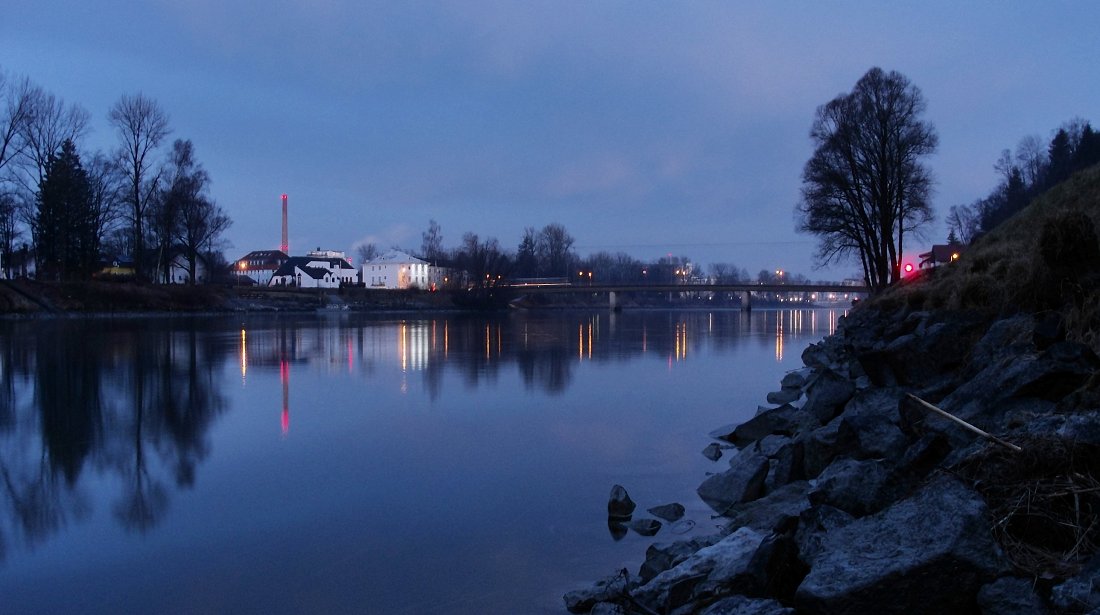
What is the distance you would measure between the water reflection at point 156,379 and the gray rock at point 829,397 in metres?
10.1

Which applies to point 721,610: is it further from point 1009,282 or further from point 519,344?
point 519,344

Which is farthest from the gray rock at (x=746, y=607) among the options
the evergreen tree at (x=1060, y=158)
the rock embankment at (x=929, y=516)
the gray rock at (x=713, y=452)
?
the evergreen tree at (x=1060, y=158)

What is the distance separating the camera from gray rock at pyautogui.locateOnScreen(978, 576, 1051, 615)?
15.3ft

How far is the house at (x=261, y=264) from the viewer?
161600 millimetres

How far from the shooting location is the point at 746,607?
18.7 feet

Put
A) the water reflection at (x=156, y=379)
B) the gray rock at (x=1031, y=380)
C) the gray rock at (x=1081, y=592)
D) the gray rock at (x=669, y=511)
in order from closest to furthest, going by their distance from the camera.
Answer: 1. the gray rock at (x=1081, y=592)
2. the gray rock at (x=1031, y=380)
3. the gray rock at (x=669, y=511)
4. the water reflection at (x=156, y=379)

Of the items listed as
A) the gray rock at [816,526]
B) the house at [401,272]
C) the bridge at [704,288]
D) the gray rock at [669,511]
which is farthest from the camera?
the house at [401,272]

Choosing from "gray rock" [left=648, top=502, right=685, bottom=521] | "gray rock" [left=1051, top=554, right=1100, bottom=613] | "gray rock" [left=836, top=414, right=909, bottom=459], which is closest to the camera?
"gray rock" [left=1051, top=554, right=1100, bottom=613]

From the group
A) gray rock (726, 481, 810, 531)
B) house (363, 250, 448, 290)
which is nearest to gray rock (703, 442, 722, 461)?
gray rock (726, 481, 810, 531)

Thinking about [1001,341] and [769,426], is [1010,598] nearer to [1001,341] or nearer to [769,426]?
[1001,341]

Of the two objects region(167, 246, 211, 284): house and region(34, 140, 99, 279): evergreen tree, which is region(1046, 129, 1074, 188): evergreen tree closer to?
region(34, 140, 99, 279): evergreen tree

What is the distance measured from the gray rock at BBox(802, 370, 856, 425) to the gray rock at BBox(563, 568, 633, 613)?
686 centimetres

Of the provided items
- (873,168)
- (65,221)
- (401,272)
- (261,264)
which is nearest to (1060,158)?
(873,168)

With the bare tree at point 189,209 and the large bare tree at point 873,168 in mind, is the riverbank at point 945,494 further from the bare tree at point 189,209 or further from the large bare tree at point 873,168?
the bare tree at point 189,209
